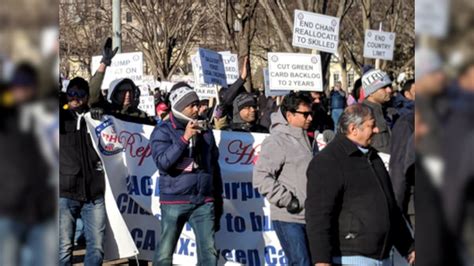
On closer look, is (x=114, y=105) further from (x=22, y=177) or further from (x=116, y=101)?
(x=22, y=177)

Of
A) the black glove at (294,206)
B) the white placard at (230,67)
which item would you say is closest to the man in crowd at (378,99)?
the black glove at (294,206)

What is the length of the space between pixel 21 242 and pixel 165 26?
131ft

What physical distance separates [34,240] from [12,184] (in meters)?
0.11

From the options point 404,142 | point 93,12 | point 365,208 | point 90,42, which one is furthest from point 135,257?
point 90,42

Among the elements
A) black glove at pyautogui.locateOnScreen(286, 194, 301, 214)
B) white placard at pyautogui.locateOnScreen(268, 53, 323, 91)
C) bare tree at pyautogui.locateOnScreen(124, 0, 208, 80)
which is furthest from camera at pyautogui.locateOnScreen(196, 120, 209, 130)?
bare tree at pyautogui.locateOnScreen(124, 0, 208, 80)

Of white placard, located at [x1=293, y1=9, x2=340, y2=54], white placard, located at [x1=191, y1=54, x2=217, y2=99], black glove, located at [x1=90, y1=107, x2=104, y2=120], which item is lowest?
black glove, located at [x1=90, y1=107, x2=104, y2=120]

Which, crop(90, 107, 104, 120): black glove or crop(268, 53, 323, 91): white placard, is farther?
crop(268, 53, 323, 91): white placard

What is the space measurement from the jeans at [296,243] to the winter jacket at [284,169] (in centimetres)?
5

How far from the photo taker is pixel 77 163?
273 inches

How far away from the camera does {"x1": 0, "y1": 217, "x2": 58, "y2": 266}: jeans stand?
150 centimetres

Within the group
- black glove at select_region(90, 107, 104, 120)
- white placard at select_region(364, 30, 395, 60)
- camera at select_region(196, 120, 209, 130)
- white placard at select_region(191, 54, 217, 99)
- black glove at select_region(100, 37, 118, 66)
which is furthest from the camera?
white placard at select_region(364, 30, 395, 60)

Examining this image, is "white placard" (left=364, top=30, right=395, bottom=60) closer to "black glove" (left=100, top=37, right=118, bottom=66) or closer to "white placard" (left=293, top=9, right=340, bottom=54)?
"white placard" (left=293, top=9, right=340, bottom=54)

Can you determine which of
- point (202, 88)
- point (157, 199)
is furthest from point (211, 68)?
point (157, 199)

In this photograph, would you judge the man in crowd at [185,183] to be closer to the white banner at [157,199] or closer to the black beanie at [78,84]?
the black beanie at [78,84]
